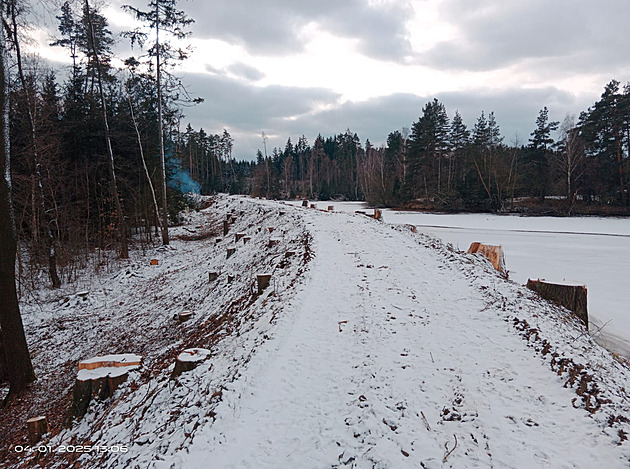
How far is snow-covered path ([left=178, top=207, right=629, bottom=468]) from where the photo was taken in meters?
3.08

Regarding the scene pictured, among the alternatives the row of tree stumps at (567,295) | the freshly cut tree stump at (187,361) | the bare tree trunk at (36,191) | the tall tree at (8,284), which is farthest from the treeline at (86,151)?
the row of tree stumps at (567,295)

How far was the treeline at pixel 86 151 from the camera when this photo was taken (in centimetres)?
1188

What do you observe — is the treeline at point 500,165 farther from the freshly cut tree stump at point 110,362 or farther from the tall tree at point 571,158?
the freshly cut tree stump at point 110,362

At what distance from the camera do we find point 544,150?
129 ft

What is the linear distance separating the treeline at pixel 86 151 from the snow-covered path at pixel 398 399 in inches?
409

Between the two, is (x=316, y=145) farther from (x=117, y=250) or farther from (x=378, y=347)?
(x=378, y=347)

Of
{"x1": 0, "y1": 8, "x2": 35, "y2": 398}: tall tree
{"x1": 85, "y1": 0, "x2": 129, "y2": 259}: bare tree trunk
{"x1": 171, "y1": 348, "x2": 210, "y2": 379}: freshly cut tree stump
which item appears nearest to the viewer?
{"x1": 171, "y1": 348, "x2": 210, "y2": 379}: freshly cut tree stump

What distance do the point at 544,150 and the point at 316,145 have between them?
5449 centimetres

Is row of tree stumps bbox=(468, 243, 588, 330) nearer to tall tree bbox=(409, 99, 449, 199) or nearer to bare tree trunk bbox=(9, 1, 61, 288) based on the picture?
bare tree trunk bbox=(9, 1, 61, 288)

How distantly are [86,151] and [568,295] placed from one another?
2169cm

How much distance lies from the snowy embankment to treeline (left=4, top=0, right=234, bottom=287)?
8.97 metres

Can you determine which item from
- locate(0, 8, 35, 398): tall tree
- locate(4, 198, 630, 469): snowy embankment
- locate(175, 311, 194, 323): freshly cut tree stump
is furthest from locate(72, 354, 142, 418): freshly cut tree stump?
locate(175, 311, 194, 323): freshly cut tree stump

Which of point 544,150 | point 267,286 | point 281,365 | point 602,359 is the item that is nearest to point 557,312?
point 602,359

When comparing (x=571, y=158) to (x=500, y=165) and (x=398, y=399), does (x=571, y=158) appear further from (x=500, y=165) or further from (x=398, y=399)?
(x=398, y=399)
